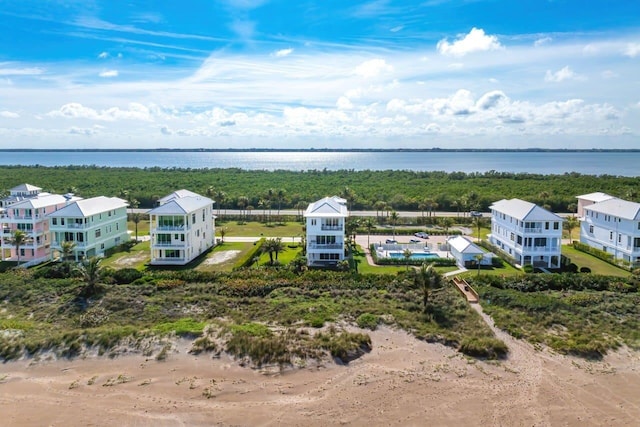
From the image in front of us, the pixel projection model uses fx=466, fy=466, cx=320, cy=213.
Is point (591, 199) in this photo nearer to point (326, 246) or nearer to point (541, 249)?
point (541, 249)

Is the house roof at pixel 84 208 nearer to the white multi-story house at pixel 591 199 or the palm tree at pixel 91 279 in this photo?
the palm tree at pixel 91 279

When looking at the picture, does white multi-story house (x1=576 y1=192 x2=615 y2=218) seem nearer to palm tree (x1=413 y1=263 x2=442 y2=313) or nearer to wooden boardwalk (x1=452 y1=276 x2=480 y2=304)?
wooden boardwalk (x1=452 y1=276 x2=480 y2=304)

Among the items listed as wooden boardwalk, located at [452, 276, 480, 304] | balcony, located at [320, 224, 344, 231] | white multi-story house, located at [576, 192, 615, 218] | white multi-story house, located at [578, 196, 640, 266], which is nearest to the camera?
wooden boardwalk, located at [452, 276, 480, 304]

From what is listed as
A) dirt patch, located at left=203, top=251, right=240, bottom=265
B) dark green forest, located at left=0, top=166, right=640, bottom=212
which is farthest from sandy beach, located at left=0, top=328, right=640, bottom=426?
dark green forest, located at left=0, top=166, right=640, bottom=212

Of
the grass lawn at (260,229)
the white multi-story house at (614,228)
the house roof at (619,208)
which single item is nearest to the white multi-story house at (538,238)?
the house roof at (619,208)

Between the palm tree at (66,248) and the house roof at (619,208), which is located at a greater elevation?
the house roof at (619,208)

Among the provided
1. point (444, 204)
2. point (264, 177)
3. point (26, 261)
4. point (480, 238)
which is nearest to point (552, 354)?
point (480, 238)

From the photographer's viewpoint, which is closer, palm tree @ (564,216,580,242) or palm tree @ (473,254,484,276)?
palm tree @ (473,254,484,276)
